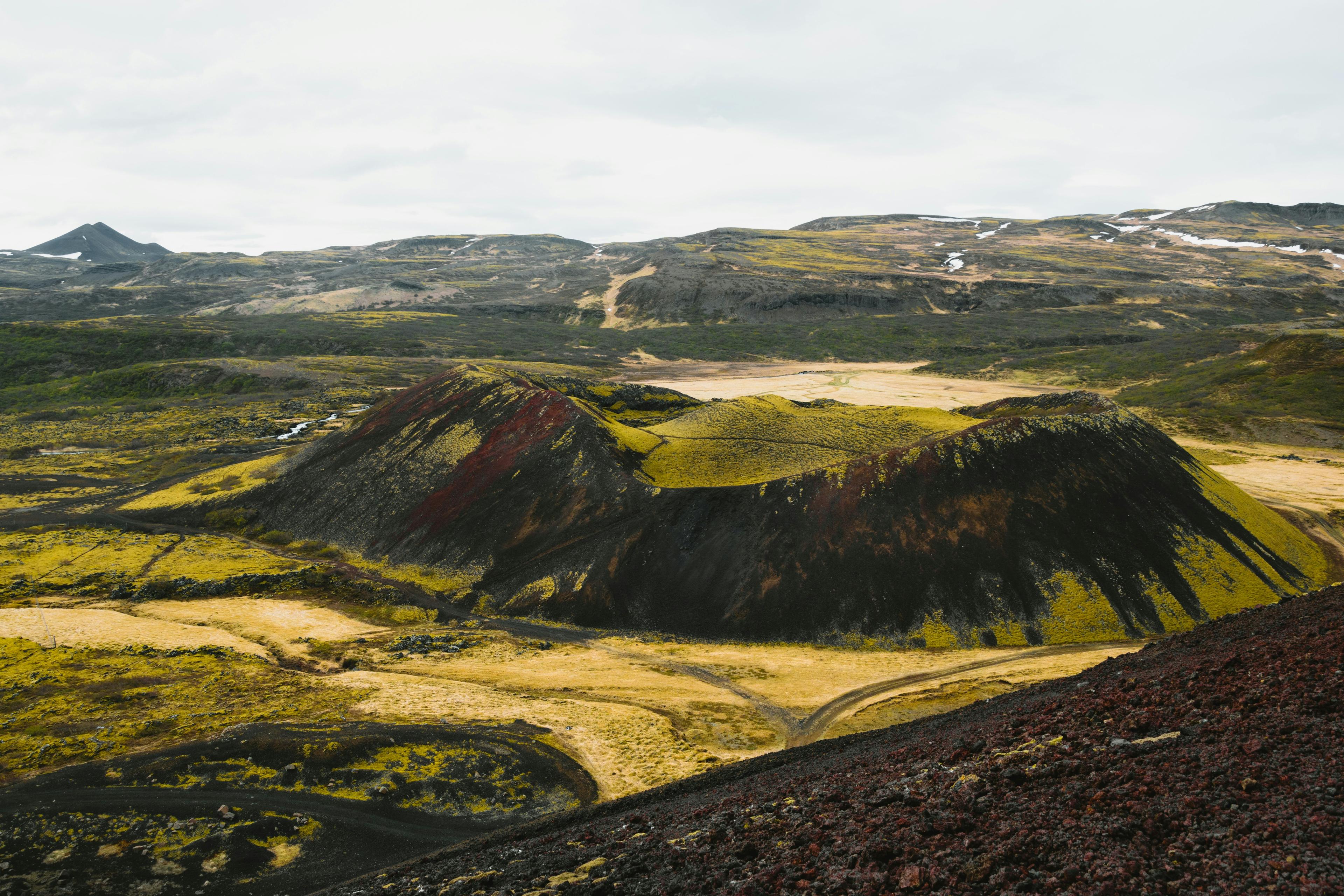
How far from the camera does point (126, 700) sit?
2791 cm

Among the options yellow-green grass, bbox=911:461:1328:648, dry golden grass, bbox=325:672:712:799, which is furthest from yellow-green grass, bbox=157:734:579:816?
yellow-green grass, bbox=911:461:1328:648

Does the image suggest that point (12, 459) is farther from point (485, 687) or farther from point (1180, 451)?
point (1180, 451)

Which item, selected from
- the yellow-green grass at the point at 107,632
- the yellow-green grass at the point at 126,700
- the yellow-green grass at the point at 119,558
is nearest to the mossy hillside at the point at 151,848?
the yellow-green grass at the point at 126,700

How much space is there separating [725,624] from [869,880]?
82.2 ft

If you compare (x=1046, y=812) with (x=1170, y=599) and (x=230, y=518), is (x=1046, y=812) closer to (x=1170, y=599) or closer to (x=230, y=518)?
(x=1170, y=599)

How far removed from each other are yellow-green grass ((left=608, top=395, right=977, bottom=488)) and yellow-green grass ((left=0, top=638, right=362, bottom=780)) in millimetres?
22742

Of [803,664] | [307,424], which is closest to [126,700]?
[803,664]

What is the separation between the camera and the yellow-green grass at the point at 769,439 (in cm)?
4378

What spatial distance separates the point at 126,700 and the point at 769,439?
1431 inches

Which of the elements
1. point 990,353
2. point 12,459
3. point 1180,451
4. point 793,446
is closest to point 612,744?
point 793,446

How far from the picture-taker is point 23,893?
17297mm

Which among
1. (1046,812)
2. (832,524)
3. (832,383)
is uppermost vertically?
(832,383)

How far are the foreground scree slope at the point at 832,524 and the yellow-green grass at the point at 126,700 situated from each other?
11706 millimetres

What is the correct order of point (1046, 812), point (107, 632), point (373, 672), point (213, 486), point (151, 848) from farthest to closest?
1. point (213, 486)
2. point (107, 632)
3. point (373, 672)
4. point (151, 848)
5. point (1046, 812)
